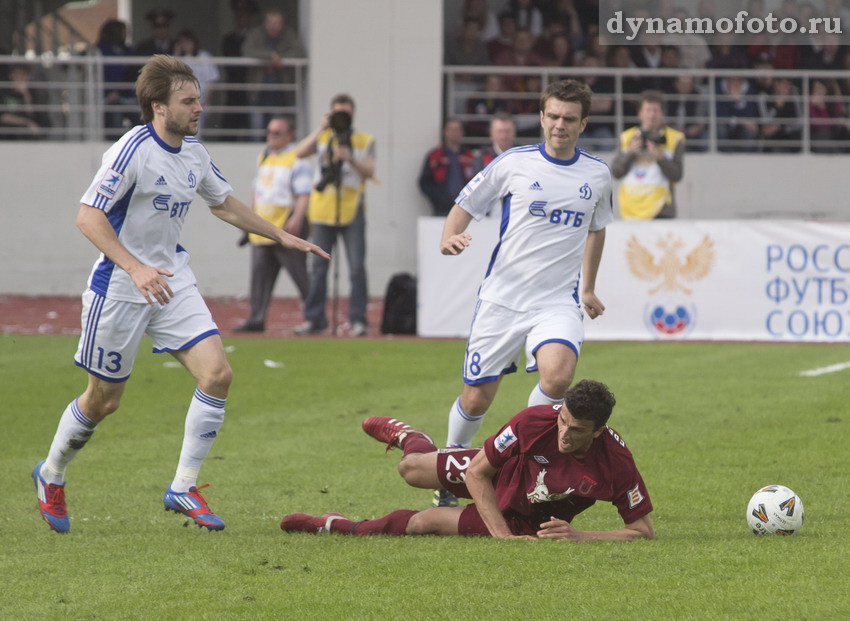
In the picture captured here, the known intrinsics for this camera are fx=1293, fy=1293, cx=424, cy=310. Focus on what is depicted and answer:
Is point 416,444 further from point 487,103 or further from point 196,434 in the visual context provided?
point 487,103

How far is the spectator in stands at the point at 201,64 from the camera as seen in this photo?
63.2 feet

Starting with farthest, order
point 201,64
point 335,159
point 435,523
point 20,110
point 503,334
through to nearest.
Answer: point 20,110, point 201,64, point 335,159, point 503,334, point 435,523

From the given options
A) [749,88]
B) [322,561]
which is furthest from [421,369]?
[749,88]

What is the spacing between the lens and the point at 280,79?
2053 centimetres

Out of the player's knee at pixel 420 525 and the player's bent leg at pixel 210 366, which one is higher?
the player's bent leg at pixel 210 366

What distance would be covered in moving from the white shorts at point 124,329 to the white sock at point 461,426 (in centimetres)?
152

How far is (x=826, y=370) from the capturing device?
40.6ft

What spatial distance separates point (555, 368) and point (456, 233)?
965 mm

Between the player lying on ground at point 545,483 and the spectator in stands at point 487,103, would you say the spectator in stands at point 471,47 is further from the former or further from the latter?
the player lying on ground at point 545,483

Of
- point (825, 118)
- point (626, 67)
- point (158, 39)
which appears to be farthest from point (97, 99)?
point (825, 118)

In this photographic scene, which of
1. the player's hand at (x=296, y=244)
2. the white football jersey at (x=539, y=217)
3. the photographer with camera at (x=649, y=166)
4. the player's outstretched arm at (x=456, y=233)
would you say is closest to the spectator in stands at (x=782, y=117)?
the photographer with camera at (x=649, y=166)

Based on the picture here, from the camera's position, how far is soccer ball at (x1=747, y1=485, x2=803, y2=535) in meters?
6.08

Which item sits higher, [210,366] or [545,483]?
[210,366]

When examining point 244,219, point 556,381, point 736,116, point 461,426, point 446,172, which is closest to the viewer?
point 556,381
